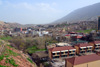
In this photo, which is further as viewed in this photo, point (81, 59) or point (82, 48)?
point (82, 48)

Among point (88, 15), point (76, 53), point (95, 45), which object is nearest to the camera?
point (76, 53)

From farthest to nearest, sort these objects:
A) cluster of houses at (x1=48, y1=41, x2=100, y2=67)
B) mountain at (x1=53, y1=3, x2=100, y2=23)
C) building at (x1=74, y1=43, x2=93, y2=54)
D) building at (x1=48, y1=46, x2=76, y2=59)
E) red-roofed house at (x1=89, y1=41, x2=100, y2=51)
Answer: mountain at (x1=53, y1=3, x2=100, y2=23)
red-roofed house at (x1=89, y1=41, x2=100, y2=51)
building at (x1=74, y1=43, x2=93, y2=54)
building at (x1=48, y1=46, x2=76, y2=59)
cluster of houses at (x1=48, y1=41, x2=100, y2=67)

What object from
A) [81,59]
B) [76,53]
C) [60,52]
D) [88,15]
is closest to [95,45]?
[76,53]

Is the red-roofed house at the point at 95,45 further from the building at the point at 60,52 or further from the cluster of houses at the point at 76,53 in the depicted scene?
the building at the point at 60,52

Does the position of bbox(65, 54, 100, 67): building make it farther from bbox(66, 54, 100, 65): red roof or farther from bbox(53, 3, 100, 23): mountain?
bbox(53, 3, 100, 23): mountain

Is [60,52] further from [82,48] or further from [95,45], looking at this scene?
[95,45]

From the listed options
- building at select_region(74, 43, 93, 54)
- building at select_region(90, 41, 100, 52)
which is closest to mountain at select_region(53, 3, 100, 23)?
building at select_region(90, 41, 100, 52)

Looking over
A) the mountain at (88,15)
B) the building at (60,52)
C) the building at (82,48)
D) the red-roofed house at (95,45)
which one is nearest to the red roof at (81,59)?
the building at (60,52)

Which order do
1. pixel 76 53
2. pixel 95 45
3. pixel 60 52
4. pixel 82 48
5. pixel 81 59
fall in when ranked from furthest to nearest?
pixel 95 45 → pixel 76 53 → pixel 82 48 → pixel 60 52 → pixel 81 59

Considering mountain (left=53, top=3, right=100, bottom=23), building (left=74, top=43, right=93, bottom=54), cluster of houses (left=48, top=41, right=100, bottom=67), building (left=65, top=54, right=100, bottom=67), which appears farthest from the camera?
mountain (left=53, top=3, right=100, bottom=23)
